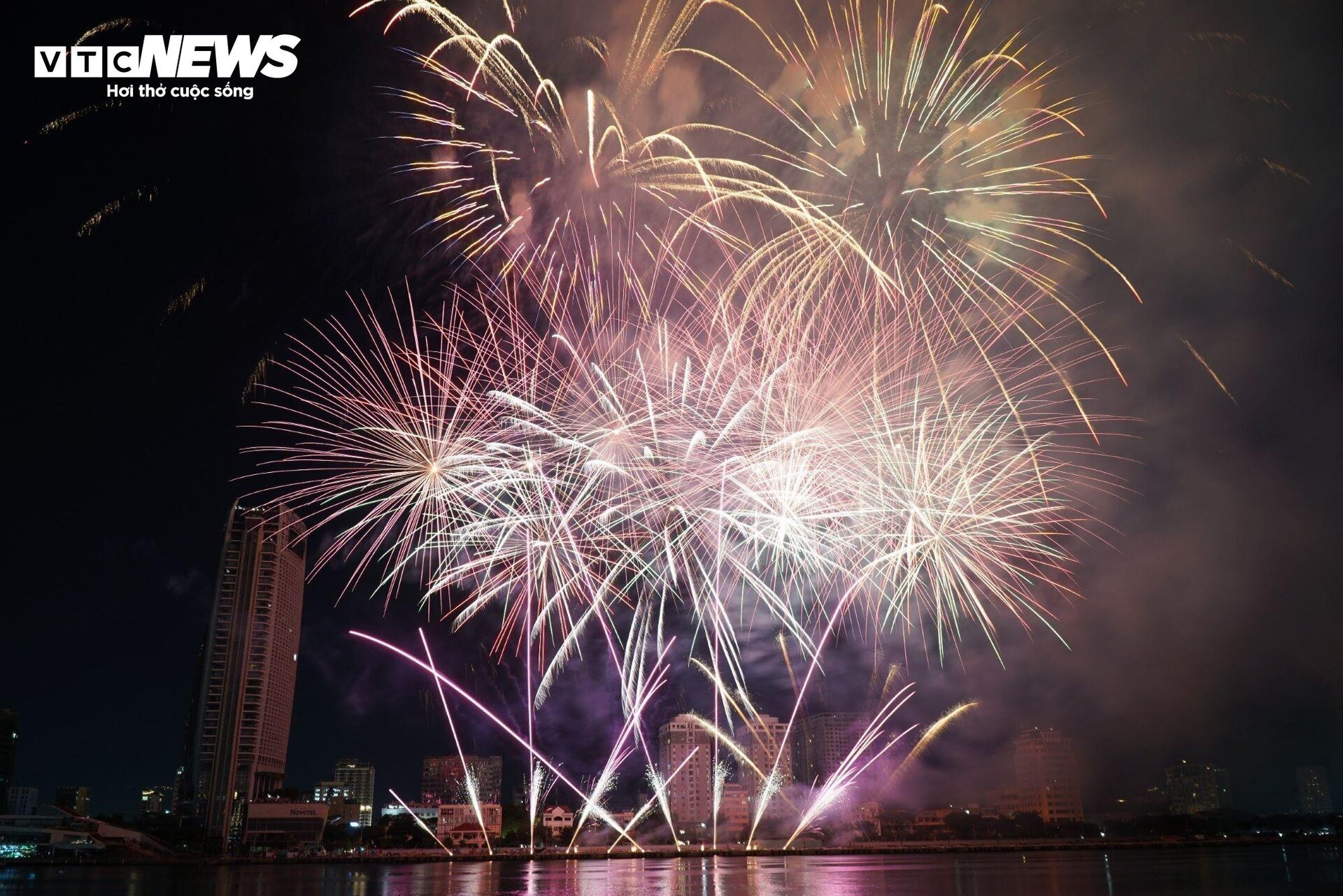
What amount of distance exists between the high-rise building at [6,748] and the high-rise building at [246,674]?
53105 millimetres

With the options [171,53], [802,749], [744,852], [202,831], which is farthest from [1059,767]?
[171,53]

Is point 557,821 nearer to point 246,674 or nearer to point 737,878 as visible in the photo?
point 246,674

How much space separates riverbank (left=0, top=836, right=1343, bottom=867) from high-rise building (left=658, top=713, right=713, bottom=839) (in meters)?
17.1

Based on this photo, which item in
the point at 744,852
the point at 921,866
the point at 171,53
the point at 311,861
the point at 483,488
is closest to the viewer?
the point at 171,53

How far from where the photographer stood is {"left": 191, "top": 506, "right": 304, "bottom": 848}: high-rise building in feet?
283

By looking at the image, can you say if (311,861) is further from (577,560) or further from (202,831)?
(577,560)

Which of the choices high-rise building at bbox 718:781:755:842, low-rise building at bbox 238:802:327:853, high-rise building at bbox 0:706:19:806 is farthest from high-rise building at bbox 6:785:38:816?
high-rise building at bbox 718:781:755:842

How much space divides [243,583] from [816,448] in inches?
3303

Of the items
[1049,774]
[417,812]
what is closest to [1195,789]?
[1049,774]

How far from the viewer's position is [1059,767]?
11256cm

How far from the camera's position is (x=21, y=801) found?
457ft

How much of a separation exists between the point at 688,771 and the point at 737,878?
6319 centimetres

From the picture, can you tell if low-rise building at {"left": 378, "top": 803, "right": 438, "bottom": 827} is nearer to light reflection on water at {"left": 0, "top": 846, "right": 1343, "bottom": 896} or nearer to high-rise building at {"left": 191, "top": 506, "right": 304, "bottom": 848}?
high-rise building at {"left": 191, "top": 506, "right": 304, "bottom": 848}

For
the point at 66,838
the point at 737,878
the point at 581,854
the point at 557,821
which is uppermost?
the point at 557,821
